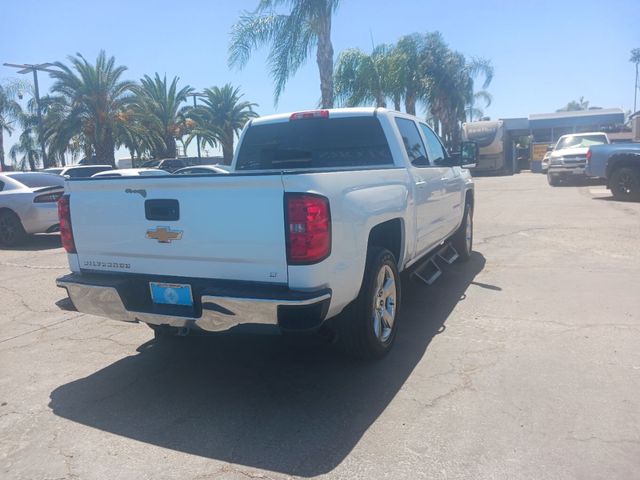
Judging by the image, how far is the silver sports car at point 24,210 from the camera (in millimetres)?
10711

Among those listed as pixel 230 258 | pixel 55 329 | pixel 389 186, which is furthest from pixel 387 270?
pixel 55 329

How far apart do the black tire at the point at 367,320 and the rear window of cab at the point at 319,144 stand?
141cm

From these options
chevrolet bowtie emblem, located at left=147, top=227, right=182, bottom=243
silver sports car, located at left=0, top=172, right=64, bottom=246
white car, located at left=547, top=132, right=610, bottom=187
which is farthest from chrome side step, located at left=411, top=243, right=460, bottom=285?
white car, located at left=547, top=132, right=610, bottom=187

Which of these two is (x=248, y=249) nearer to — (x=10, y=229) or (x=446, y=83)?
(x=10, y=229)

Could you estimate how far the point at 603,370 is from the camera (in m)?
4.07

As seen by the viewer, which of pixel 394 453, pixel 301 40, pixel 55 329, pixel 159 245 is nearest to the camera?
pixel 394 453

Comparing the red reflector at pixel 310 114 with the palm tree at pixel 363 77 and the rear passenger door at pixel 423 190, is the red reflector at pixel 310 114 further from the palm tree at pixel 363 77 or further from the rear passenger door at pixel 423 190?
the palm tree at pixel 363 77

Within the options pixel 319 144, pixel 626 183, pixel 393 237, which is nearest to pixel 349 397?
pixel 393 237

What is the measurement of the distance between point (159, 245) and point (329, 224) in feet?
3.95

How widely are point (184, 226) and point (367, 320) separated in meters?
1.45

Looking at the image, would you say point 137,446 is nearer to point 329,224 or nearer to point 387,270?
point 329,224

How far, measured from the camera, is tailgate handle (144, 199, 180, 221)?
144 inches

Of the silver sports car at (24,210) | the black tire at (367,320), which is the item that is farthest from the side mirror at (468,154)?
the silver sports car at (24,210)

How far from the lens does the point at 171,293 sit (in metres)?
3.73
